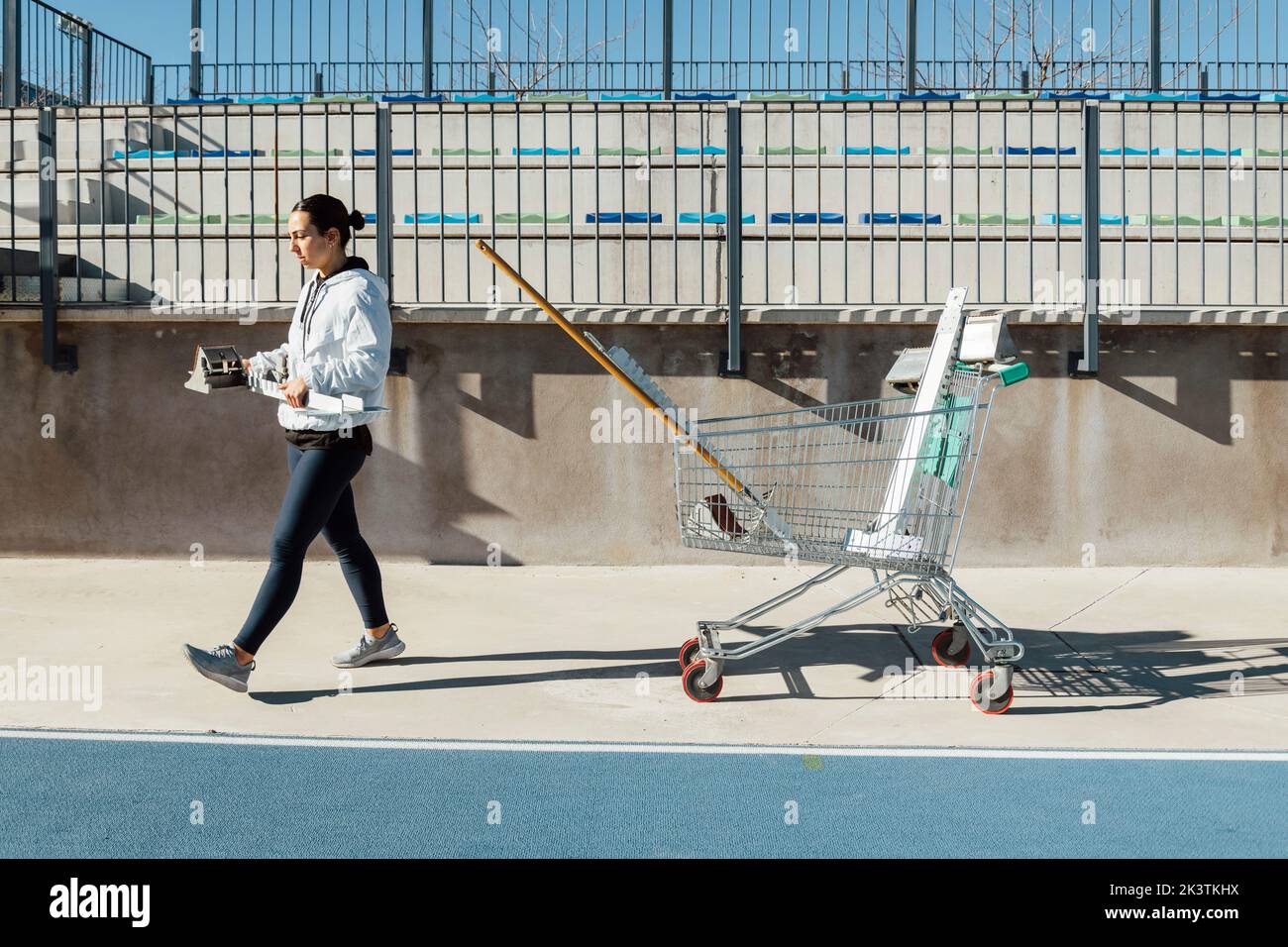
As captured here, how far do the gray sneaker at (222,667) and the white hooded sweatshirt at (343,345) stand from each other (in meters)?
0.99

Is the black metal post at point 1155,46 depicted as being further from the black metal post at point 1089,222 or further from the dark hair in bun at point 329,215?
the dark hair in bun at point 329,215

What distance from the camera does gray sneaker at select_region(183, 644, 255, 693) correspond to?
5383 mm

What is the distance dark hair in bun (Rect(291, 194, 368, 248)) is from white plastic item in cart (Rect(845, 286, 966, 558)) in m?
2.47

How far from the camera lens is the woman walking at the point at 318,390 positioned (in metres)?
5.43

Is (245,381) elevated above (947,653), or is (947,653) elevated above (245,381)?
(245,381)

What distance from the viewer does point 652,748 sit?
486cm

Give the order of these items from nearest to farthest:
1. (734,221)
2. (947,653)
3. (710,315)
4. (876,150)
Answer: (947,653) → (710,315) → (734,221) → (876,150)

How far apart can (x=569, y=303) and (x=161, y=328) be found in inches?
108

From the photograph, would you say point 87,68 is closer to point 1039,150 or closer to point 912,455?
point 1039,150

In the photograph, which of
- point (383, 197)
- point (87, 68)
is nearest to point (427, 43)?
point (87, 68)

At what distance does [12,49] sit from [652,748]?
27.5ft

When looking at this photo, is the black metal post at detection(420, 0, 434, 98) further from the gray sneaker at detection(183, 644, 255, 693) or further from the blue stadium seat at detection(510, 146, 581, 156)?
the gray sneaker at detection(183, 644, 255, 693)

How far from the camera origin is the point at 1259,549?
866 cm

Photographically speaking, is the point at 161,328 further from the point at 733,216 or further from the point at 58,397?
the point at 733,216
